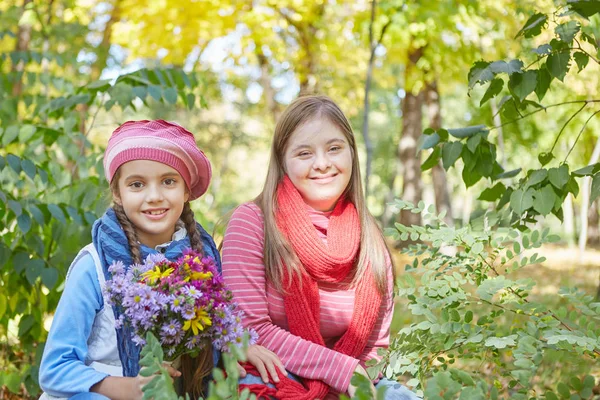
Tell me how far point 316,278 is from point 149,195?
2.41 feet

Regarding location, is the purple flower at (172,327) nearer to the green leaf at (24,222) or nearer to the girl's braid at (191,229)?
the girl's braid at (191,229)

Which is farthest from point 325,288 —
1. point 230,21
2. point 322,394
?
point 230,21

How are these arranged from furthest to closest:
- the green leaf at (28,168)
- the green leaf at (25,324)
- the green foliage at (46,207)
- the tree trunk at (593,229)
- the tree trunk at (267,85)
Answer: the tree trunk at (593,229) → the tree trunk at (267,85) → the green leaf at (25,324) → the green foliage at (46,207) → the green leaf at (28,168)

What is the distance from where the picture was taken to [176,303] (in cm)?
183

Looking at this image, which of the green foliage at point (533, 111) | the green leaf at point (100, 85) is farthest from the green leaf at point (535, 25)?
the green leaf at point (100, 85)

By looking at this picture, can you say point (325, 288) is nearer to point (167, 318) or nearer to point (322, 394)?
point (322, 394)

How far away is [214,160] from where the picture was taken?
2814cm

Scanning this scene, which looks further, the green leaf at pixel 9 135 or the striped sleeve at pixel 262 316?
the green leaf at pixel 9 135

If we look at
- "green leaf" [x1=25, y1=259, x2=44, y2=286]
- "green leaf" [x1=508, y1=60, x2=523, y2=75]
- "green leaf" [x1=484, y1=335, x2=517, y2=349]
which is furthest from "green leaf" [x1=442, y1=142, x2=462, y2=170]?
"green leaf" [x1=25, y1=259, x2=44, y2=286]

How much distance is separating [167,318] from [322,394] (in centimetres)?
83

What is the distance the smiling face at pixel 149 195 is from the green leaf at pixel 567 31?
1555mm

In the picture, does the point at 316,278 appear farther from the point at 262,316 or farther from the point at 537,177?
the point at 537,177

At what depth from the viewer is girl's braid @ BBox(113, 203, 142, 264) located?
227cm

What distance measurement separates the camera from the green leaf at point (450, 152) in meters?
2.88
